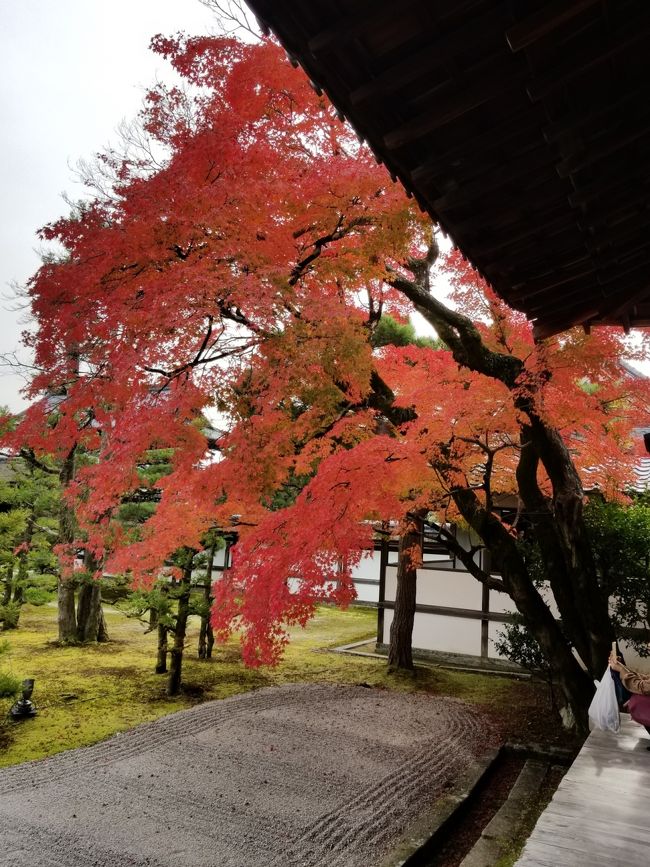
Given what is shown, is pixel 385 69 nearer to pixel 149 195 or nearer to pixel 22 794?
pixel 149 195

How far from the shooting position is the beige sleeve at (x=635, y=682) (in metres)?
4.60

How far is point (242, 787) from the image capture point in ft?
18.7

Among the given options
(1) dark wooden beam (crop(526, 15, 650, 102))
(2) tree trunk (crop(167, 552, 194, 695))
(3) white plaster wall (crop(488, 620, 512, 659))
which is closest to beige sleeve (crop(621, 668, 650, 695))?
(1) dark wooden beam (crop(526, 15, 650, 102))

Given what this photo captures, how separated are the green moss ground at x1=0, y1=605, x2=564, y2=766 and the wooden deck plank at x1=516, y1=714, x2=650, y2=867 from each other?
3.72m

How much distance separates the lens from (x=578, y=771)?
4.00 metres

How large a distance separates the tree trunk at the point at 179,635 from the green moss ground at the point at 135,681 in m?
0.22

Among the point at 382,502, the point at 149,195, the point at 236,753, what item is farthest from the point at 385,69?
the point at 236,753

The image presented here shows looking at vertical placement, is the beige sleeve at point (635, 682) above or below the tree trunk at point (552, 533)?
below

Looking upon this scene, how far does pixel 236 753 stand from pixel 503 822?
3017mm

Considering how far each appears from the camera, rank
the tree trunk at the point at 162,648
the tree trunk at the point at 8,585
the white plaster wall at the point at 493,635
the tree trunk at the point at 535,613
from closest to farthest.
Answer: the tree trunk at the point at 535,613, the tree trunk at the point at 162,648, the white plaster wall at the point at 493,635, the tree trunk at the point at 8,585

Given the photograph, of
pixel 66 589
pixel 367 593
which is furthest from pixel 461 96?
pixel 367 593

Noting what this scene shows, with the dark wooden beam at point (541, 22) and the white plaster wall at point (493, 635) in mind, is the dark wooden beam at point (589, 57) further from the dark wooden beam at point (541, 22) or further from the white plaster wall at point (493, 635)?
the white plaster wall at point (493, 635)

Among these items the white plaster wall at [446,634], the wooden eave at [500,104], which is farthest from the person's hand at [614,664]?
the white plaster wall at [446,634]

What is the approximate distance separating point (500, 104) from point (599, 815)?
12.6 feet
